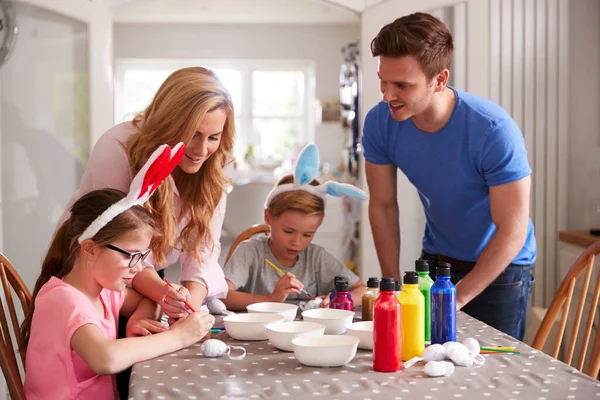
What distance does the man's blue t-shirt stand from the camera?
199 cm

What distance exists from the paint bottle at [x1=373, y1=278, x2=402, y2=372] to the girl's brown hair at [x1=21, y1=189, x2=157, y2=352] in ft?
1.82

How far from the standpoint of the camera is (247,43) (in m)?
8.20

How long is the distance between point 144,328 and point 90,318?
15cm

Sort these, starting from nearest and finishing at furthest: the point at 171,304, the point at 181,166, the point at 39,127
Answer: the point at 171,304
the point at 181,166
the point at 39,127

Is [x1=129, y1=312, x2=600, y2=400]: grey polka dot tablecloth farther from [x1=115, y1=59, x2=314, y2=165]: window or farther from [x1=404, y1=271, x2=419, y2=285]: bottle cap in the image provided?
[x1=115, y1=59, x2=314, y2=165]: window

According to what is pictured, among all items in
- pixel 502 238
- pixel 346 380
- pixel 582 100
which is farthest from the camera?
pixel 582 100

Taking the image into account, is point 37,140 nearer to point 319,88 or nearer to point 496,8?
point 496,8

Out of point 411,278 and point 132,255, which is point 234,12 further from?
point 411,278

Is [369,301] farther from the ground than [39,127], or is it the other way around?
[39,127]

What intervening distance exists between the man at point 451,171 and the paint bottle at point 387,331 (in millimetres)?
572

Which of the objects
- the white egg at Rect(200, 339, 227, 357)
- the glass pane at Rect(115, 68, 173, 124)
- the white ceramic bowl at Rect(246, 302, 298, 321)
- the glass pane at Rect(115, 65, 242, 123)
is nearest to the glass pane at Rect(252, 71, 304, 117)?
the glass pane at Rect(115, 65, 242, 123)

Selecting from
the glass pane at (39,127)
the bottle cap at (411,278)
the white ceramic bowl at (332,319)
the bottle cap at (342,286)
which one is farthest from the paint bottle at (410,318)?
the glass pane at (39,127)

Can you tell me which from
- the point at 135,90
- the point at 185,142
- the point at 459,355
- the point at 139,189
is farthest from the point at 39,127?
the point at 135,90

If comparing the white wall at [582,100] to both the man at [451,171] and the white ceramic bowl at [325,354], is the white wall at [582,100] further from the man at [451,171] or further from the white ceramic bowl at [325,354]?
the white ceramic bowl at [325,354]
